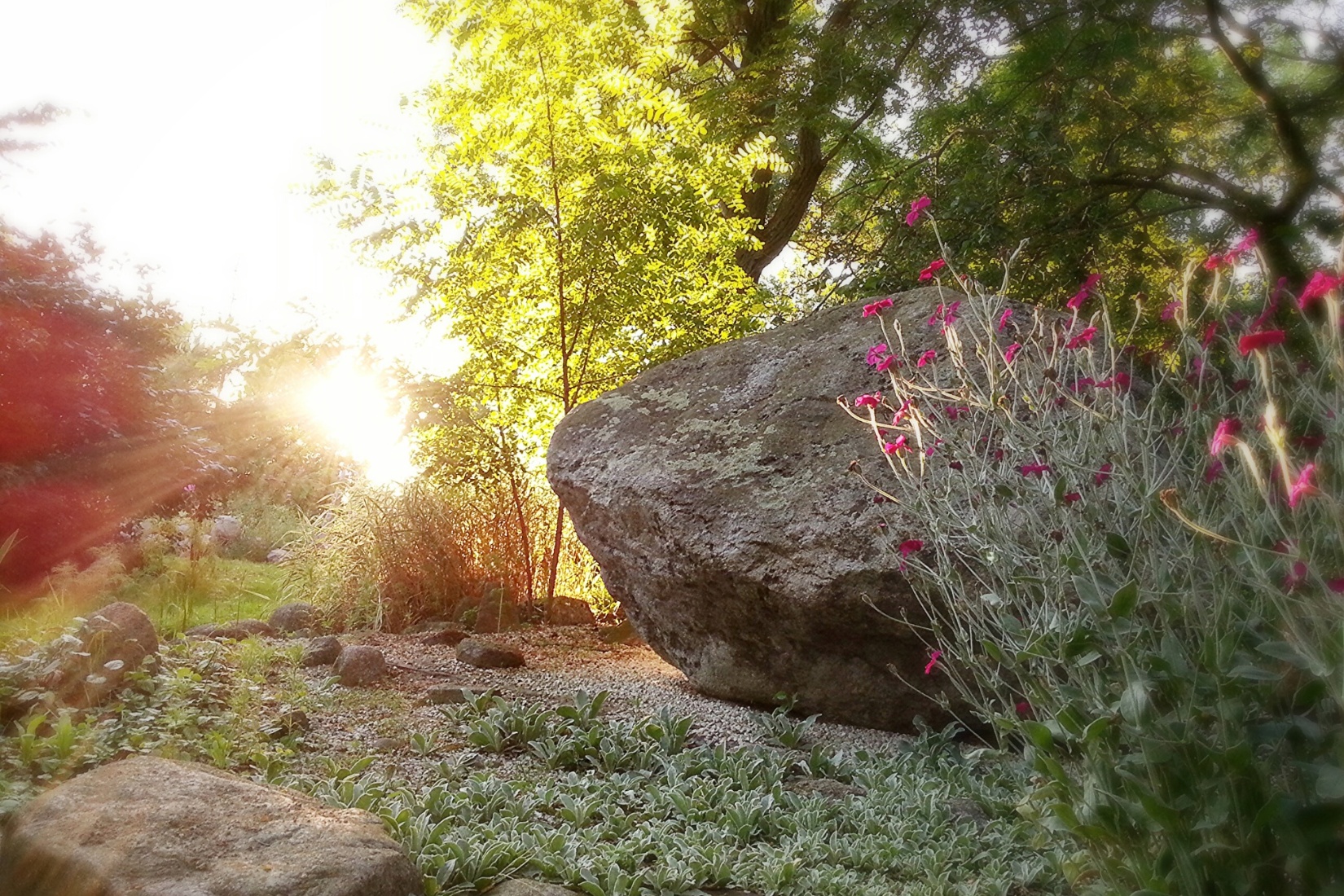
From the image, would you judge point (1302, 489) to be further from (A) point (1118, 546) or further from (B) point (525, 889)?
(B) point (525, 889)

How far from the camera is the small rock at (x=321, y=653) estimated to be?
425 centimetres

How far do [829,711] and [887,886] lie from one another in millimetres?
1523

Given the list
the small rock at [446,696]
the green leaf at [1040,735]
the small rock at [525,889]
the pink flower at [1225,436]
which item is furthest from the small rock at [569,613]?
the pink flower at [1225,436]

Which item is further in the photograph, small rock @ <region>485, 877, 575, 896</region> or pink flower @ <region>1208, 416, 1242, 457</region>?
small rock @ <region>485, 877, 575, 896</region>

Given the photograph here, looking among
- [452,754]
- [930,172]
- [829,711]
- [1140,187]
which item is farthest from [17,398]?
[1140,187]

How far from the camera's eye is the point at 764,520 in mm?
3855

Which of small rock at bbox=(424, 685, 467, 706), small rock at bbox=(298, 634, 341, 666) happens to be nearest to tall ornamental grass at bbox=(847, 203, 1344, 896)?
small rock at bbox=(424, 685, 467, 706)

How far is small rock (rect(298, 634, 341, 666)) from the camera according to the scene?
13.9 ft

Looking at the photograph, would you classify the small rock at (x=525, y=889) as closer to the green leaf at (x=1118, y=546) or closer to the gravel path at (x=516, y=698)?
the gravel path at (x=516, y=698)

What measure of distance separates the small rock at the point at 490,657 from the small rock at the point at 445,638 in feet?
1.45

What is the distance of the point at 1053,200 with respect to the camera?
4.96 m

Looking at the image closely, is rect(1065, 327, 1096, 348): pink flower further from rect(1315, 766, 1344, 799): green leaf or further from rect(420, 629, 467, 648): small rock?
rect(420, 629, 467, 648): small rock

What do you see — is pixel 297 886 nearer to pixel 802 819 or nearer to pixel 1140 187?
pixel 802 819

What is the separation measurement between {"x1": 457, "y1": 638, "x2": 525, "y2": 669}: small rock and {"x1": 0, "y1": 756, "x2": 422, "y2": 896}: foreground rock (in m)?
2.22
